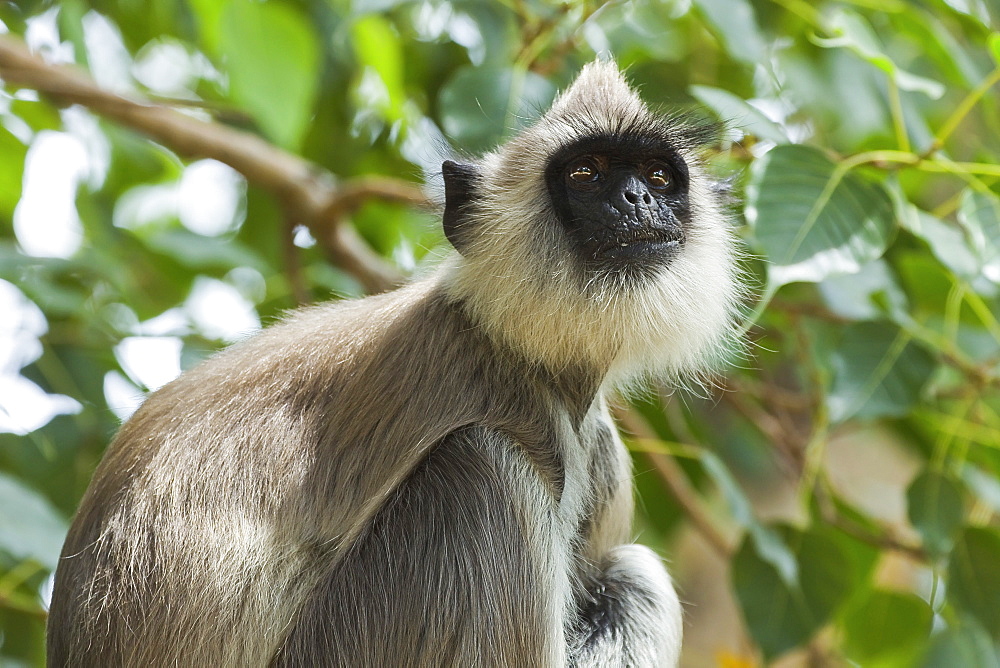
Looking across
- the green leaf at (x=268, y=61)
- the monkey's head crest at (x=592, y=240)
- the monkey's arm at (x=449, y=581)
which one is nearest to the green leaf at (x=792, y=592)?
the monkey's head crest at (x=592, y=240)

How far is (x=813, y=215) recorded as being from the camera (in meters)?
3.53

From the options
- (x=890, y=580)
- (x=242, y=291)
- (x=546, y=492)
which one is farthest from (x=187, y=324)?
(x=890, y=580)

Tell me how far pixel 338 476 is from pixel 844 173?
1.92 metres

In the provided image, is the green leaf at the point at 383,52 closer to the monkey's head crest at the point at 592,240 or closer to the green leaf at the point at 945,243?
the monkey's head crest at the point at 592,240

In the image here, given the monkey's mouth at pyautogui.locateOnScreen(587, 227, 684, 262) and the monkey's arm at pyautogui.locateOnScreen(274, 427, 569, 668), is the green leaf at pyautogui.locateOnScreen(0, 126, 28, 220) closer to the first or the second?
the monkey's arm at pyautogui.locateOnScreen(274, 427, 569, 668)

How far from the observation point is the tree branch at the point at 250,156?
5.26 metres

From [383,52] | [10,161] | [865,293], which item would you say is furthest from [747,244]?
[10,161]

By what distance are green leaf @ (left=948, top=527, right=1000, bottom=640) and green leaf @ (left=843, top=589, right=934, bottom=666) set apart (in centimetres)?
46

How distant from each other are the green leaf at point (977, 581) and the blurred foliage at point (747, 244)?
1 centimetres

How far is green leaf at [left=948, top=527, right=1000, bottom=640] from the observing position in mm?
4156

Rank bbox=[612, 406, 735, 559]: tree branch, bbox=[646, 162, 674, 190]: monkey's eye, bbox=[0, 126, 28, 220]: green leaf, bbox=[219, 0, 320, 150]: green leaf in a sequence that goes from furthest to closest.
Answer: bbox=[0, 126, 28, 220]: green leaf, bbox=[612, 406, 735, 559]: tree branch, bbox=[219, 0, 320, 150]: green leaf, bbox=[646, 162, 674, 190]: monkey's eye

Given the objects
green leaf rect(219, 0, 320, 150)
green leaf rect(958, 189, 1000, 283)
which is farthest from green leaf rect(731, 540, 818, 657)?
green leaf rect(219, 0, 320, 150)

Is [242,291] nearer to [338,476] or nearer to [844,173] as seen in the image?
[338,476]

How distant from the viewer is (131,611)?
3195mm
